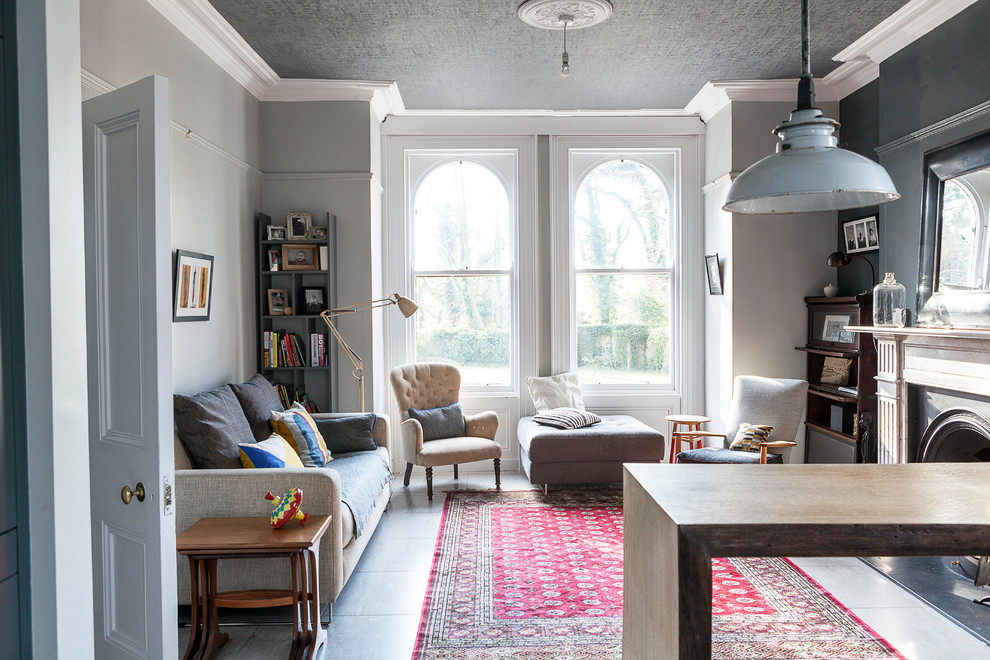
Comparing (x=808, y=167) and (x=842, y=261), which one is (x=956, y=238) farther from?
(x=808, y=167)

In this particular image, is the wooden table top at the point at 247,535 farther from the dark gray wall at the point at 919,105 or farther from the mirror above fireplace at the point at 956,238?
the dark gray wall at the point at 919,105

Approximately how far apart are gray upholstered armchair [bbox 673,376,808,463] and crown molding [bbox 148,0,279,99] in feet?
13.6

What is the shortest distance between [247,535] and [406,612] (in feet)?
3.07

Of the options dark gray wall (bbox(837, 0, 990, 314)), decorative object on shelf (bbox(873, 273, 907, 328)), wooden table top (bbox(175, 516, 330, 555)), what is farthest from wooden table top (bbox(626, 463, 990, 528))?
dark gray wall (bbox(837, 0, 990, 314))

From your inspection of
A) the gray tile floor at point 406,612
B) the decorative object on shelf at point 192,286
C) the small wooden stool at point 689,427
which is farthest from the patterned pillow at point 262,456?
the small wooden stool at point 689,427

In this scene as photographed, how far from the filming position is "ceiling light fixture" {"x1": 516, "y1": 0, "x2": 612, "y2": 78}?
3.88 meters

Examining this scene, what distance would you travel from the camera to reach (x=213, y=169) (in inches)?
172

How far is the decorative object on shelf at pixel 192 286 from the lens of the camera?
3756 mm

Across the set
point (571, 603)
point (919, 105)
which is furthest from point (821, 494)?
point (919, 105)

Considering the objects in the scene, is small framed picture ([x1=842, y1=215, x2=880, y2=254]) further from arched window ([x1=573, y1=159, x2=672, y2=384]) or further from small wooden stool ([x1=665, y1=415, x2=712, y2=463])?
small wooden stool ([x1=665, y1=415, x2=712, y2=463])

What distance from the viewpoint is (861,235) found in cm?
512

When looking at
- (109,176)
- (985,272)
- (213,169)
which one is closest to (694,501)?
(109,176)

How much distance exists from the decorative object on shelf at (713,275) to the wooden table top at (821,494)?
3759mm

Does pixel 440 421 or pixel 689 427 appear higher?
pixel 440 421
